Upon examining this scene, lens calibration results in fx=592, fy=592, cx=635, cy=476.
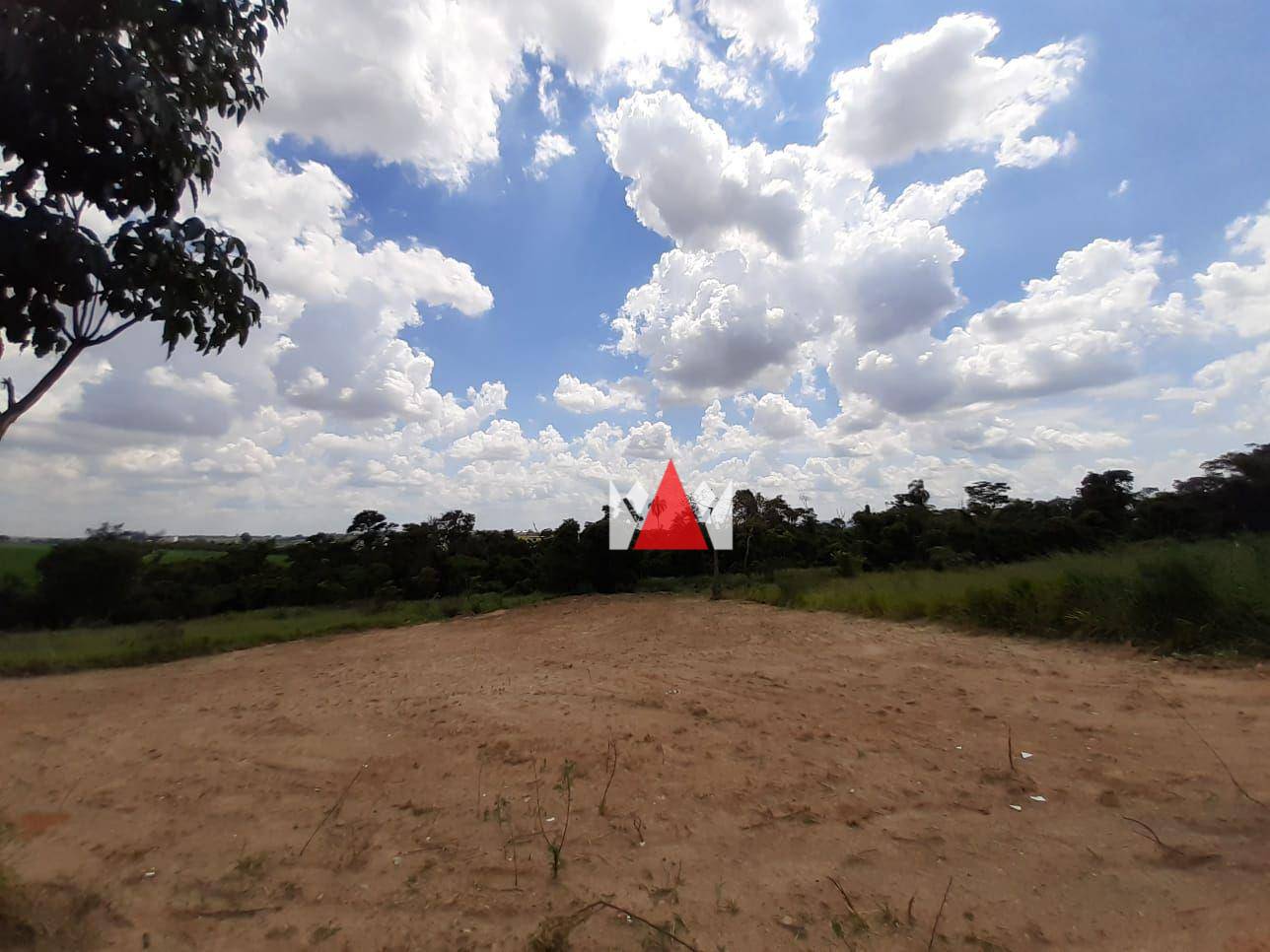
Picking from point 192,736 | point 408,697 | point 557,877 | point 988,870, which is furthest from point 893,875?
point 192,736

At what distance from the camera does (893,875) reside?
257 cm

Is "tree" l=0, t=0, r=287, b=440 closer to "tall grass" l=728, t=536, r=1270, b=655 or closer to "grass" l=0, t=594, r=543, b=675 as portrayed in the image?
"tall grass" l=728, t=536, r=1270, b=655

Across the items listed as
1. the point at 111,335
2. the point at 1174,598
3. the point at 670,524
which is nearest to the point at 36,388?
Result: the point at 111,335

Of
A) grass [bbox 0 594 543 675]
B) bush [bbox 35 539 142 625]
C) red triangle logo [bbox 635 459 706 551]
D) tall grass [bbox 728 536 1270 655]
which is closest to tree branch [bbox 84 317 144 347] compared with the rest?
tall grass [bbox 728 536 1270 655]

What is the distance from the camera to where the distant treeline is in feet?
66.6

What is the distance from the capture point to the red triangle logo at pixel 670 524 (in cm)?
1992

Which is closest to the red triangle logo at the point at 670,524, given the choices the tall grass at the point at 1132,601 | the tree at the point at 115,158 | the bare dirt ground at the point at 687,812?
the tall grass at the point at 1132,601

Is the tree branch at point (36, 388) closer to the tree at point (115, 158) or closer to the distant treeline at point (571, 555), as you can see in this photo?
the tree at point (115, 158)

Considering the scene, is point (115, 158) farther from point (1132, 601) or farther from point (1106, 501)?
point (1106, 501)

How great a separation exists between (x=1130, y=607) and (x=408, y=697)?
842cm

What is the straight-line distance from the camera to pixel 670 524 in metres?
20.7

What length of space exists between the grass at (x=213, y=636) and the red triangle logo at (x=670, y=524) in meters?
4.63

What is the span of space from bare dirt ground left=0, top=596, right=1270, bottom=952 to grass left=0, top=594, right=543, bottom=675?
620 cm

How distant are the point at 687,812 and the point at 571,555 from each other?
A: 18.3 m
